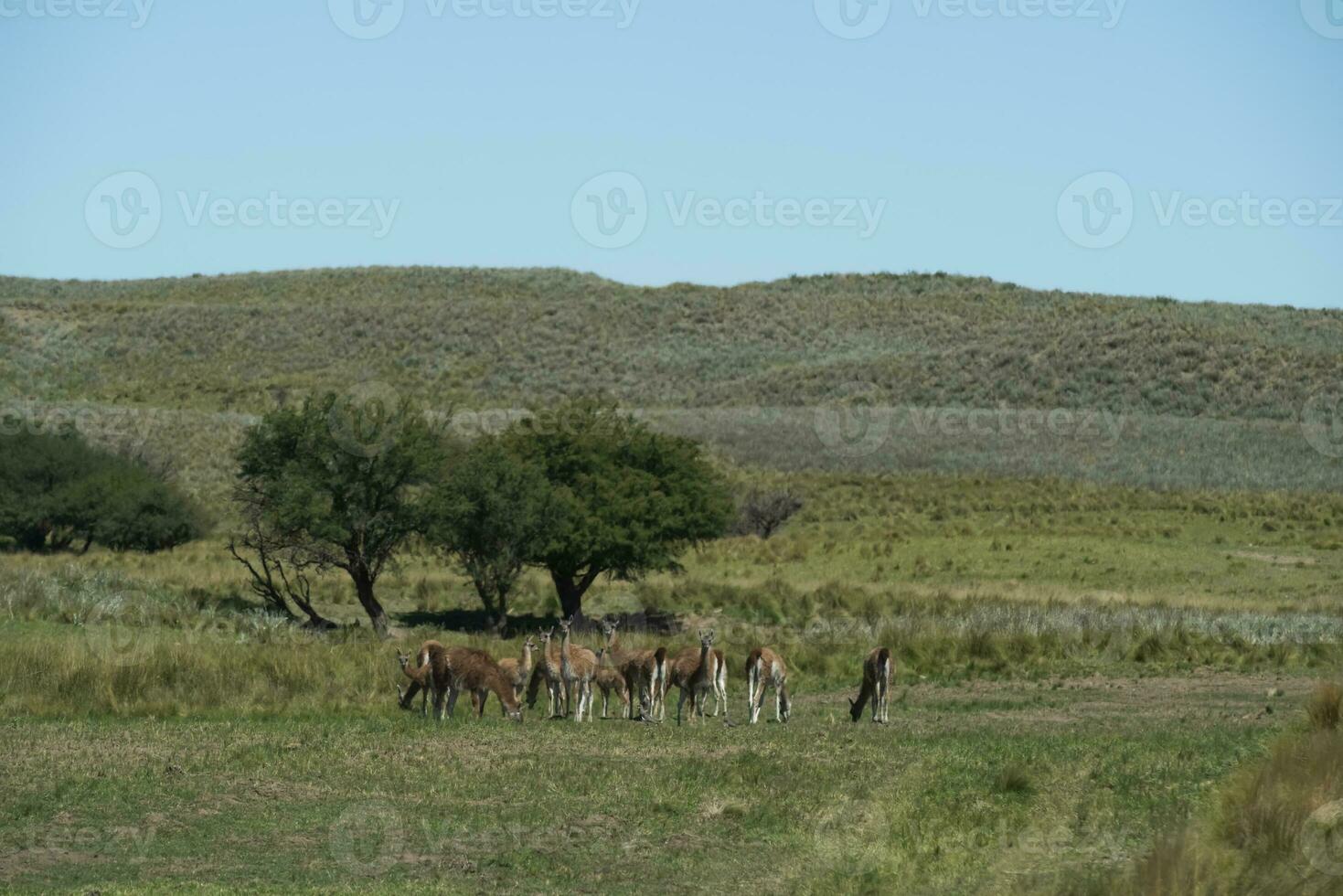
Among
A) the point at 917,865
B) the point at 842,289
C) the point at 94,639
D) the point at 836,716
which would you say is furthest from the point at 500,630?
the point at 842,289

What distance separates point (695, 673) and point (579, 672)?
153cm

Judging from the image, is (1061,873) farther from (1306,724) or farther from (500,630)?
(500,630)

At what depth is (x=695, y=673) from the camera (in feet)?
70.9

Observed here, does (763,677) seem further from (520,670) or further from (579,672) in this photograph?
(520,670)

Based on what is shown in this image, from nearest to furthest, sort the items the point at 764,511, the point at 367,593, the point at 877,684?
the point at 877,684
the point at 367,593
the point at 764,511

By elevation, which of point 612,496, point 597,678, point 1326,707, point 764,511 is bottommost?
point 597,678

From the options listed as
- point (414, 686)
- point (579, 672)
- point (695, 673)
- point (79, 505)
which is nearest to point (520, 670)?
point (579, 672)

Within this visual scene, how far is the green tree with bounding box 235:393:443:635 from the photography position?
3591 cm

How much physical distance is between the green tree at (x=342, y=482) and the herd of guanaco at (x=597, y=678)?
13158 millimetres

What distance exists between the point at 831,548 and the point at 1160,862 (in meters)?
39.9

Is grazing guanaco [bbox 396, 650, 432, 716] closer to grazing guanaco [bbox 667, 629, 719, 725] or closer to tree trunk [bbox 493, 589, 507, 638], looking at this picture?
grazing guanaco [bbox 667, 629, 719, 725]

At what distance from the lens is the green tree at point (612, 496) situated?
37.4 metres

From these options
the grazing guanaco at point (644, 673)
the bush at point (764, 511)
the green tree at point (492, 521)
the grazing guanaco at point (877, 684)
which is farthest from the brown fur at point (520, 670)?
the bush at point (764, 511)

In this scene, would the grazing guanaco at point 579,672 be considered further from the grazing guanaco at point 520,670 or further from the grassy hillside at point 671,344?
the grassy hillside at point 671,344
